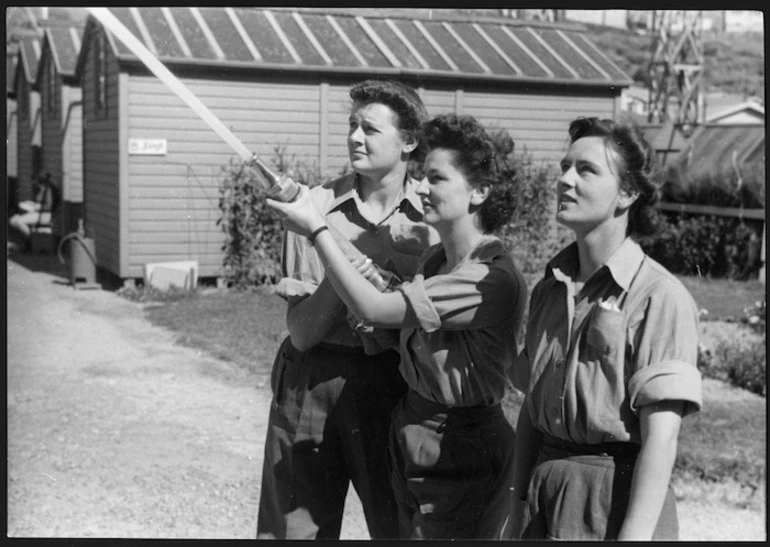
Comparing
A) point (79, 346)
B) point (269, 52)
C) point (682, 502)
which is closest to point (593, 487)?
point (682, 502)

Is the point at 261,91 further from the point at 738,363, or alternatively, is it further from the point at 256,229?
the point at 738,363

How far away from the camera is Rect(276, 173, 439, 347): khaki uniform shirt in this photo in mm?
2920

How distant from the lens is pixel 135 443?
5750 mm

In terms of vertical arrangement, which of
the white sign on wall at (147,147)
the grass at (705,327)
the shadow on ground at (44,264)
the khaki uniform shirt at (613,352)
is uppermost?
the white sign on wall at (147,147)

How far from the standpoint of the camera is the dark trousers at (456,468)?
8.57 ft

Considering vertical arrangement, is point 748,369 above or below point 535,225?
below

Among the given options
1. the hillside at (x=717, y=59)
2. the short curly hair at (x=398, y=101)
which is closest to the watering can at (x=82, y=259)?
the short curly hair at (x=398, y=101)

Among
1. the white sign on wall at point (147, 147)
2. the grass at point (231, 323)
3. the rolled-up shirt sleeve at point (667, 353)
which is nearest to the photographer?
the rolled-up shirt sleeve at point (667, 353)

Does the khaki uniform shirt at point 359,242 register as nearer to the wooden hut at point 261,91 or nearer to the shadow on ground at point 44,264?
the wooden hut at point 261,91

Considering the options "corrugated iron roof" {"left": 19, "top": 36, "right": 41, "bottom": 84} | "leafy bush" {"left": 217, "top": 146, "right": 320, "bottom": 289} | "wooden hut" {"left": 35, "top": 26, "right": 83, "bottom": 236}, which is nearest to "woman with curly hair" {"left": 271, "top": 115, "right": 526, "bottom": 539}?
"leafy bush" {"left": 217, "top": 146, "right": 320, "bottom": 289}

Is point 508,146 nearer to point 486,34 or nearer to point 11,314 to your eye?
point 11,314

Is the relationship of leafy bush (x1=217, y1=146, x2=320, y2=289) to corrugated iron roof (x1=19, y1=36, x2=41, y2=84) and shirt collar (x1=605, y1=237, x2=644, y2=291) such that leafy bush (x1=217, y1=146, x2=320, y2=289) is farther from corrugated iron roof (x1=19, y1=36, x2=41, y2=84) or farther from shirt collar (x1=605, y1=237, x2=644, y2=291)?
corrugated iron roof (x1=19, y1=36, x2=41, y2=84)

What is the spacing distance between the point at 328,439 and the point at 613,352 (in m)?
1.10

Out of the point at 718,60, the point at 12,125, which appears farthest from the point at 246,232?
the point at 718,60
